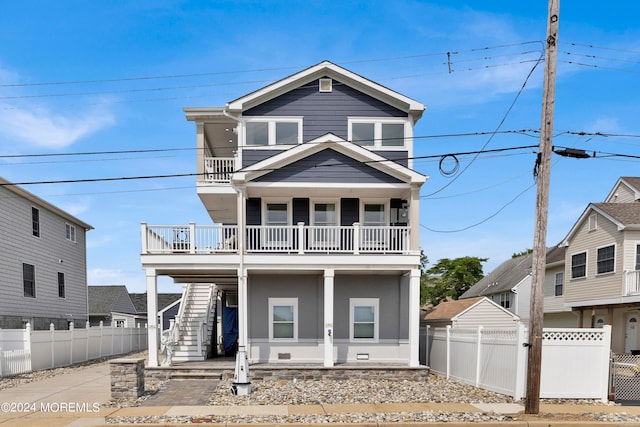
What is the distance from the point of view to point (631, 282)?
59.9 ft

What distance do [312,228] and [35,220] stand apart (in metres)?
16.2

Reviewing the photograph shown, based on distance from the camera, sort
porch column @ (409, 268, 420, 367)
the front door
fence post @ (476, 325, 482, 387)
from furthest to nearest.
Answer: the front door, porch column @ (409, 268, 420, 367), fence post @ (476, 325, 482, 387)

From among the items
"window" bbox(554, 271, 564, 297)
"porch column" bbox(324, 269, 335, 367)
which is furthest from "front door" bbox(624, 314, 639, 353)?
"porch column" bbox(324, 269, 335, 367)

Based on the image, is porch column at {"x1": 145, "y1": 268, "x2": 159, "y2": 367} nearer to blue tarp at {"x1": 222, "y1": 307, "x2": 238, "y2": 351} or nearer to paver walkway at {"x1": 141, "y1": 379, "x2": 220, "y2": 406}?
paver walkway at {"x1": 141, "y1": 379, "x2": 220, "y2": 406}

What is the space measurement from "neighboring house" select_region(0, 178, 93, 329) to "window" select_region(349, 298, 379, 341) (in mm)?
13856

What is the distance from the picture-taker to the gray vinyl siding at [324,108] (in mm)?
16219

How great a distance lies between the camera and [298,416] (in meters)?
8.92

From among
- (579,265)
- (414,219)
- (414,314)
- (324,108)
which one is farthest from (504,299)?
(324,108)

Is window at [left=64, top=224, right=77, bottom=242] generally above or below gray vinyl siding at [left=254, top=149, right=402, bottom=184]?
below

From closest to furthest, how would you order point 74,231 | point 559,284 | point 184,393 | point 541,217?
point 541,217 < point 184,393 < point 559,284 < point 74,231

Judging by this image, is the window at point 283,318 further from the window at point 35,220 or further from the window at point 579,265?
the window at point 579,265

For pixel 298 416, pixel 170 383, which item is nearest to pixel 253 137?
pixel 170 383

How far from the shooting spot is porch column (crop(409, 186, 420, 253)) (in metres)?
14.6

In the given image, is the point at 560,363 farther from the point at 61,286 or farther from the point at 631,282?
the point at 61,286
